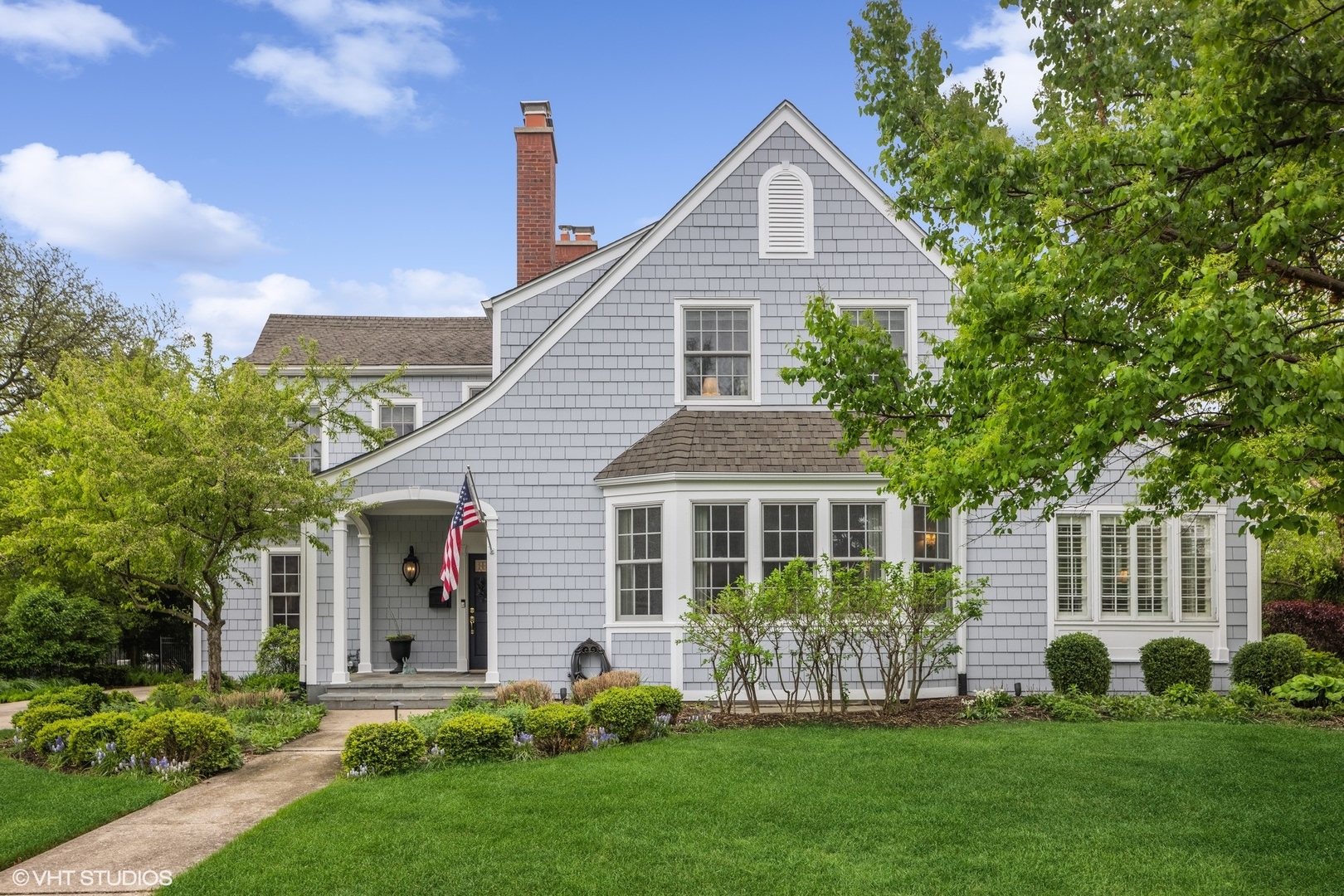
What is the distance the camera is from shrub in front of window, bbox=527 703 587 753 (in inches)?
404

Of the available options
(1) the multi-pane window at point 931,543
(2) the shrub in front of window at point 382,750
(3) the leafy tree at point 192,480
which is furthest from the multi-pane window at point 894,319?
(2) the shrub in front of window at point 382,750

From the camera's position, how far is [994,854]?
6.87 metres

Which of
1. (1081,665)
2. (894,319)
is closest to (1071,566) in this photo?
(1081,665)

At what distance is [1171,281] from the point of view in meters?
6.97

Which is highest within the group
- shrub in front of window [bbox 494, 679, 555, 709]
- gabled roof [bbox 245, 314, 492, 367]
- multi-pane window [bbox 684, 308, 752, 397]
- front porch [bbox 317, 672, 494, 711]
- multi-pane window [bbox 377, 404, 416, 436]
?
gabled roof [bbox 245, 314, 492, 367]

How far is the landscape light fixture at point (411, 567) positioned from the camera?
1652cm

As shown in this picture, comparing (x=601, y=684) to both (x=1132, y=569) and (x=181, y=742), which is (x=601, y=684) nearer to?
(x=181, y=742)

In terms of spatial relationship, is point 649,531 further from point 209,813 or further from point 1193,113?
point 1193,113

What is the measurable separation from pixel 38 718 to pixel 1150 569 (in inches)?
561

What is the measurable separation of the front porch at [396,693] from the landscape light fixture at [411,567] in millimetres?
2103

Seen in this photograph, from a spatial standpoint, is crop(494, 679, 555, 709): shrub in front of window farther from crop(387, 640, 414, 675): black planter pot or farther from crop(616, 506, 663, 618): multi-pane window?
crop(387, 640, 414, 675): black planter pot

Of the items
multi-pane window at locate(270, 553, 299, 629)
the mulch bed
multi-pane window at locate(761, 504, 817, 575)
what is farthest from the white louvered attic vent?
multi-pane window at locate(270, 553, 299, 629)

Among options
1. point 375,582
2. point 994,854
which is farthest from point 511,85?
point 994,854

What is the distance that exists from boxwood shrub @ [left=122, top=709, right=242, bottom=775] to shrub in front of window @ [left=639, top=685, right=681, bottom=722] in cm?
427
